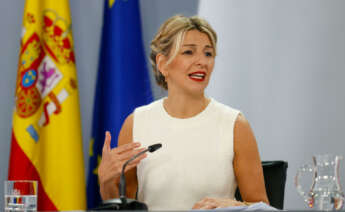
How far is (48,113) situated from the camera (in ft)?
8.89

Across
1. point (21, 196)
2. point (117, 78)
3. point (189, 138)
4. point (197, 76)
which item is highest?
point (117, 78)

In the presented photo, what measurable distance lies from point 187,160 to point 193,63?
1.24 feet

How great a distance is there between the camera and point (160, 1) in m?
3.27

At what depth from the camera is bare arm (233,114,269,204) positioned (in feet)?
5.97

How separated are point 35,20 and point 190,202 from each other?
1.47 meters

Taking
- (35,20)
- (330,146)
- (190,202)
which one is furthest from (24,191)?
(330,146)

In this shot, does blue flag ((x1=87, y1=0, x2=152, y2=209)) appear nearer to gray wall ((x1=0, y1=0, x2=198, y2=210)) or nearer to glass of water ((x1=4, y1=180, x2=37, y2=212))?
gray wall ((x1=0, y1=0, x2=198, y2=210))

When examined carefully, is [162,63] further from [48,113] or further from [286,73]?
[286,73]

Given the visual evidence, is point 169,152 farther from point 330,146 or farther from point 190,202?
point 330,146

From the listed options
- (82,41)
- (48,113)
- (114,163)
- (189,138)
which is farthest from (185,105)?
(82,41)

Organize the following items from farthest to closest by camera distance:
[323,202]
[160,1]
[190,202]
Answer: [160,1]
[190,202]
[323,202]

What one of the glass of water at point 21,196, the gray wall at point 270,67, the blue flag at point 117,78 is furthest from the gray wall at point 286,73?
the glass of water at point 21,196

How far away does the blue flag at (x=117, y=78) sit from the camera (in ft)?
9.36

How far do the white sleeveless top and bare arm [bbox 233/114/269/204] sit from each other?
25mm
